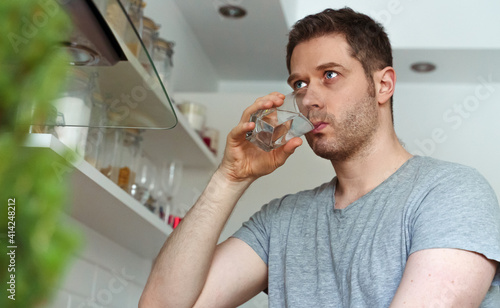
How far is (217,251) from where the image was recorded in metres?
1.21

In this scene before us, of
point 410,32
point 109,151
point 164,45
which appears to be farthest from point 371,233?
point 410,32

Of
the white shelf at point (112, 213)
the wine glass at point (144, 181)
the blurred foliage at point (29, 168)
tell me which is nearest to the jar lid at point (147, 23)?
the wine glass at point (144, 181)

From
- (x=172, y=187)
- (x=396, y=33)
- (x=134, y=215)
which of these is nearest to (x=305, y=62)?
(x=134, y=215)

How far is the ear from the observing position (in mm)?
1325

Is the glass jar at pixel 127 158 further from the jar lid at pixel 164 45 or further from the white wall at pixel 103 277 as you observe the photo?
the jar lid at pixel 164 45

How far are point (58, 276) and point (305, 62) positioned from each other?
1.17 m

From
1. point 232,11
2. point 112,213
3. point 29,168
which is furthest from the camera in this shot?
point 232,11

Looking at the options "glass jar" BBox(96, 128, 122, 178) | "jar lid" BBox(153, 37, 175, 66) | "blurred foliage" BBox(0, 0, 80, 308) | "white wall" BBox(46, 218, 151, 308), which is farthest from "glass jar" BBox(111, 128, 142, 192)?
"blurred foliage" BBox(0, 0, 80, 308)

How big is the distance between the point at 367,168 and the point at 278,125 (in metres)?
0.21

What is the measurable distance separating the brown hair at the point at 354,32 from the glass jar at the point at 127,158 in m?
0.60

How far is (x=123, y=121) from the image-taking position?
0.67 metres

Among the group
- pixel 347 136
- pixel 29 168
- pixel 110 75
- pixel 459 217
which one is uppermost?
pixel 347 136

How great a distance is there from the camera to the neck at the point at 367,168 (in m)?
1.21

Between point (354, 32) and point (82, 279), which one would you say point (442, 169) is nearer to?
point (354, 32)
